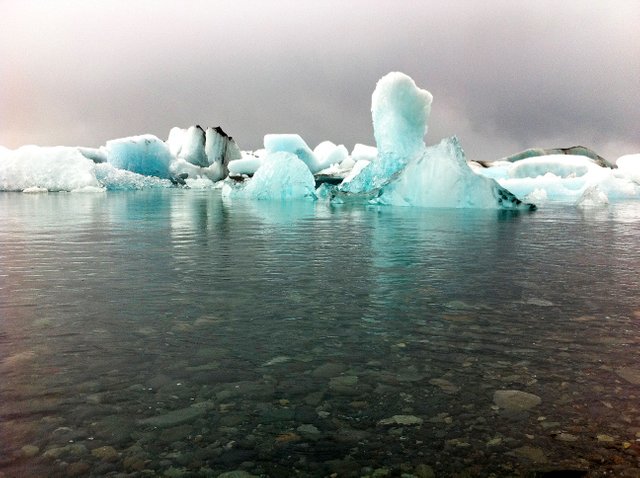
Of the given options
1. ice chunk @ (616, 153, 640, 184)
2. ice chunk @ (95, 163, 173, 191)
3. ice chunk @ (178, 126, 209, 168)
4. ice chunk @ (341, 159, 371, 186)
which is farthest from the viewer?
ice chunk @ (178, 126, 209, 168)

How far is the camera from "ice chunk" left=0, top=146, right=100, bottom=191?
1702 inches

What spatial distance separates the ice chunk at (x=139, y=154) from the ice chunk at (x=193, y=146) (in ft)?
39.8

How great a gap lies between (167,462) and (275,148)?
53.1 metres

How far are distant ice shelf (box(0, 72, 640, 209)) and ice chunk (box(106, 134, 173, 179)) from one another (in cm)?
11

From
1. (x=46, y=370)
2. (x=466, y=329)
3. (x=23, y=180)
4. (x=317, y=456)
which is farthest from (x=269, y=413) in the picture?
(x=23, y=180)

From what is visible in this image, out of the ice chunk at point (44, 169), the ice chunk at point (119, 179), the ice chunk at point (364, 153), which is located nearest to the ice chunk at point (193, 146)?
the ice chunk at point (119, 179)

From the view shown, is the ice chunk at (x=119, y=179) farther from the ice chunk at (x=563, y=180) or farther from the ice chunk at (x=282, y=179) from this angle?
the ice chunk at (x=563, y=180)

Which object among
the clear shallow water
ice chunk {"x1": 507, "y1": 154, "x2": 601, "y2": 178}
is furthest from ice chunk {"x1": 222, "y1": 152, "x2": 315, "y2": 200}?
ice chunk {"x1": 507, "y1": 154, "x2": 601, "y2": 178}

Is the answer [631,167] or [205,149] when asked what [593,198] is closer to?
[631,167]

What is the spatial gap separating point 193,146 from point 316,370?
75.3 metres

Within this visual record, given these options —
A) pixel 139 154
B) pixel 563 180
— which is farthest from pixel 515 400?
pixel 139 154

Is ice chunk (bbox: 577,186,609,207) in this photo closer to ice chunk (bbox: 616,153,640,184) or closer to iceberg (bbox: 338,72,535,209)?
iceberg (bbox: 338,72,535,209)

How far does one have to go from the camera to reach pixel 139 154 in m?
59.7

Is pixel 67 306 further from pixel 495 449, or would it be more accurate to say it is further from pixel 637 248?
pixel 637 248
